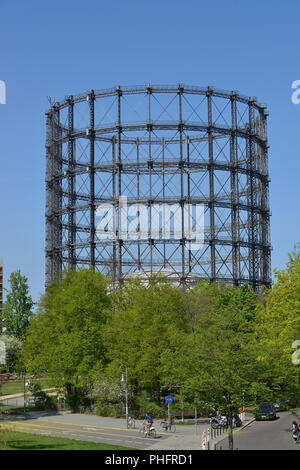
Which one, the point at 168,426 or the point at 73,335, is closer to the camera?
the point at 168,426

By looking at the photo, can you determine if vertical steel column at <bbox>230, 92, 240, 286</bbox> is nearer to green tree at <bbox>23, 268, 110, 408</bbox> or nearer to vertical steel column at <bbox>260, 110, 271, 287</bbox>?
vertical steel column at <bbox>260, 110, 271, 287</bbox>

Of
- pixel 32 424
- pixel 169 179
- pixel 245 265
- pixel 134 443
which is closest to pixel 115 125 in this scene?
pixel 169 179

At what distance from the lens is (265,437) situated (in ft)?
116

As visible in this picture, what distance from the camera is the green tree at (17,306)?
7788cm

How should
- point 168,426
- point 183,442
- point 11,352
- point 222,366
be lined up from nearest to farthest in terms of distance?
point 222,366 → point 183,442 → point 168,426 → point 11,352

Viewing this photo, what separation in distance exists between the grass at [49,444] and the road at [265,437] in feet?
18.2

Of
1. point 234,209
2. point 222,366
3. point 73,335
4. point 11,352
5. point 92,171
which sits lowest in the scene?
point 222,366

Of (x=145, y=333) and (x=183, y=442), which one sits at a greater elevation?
(x=145, y=333)

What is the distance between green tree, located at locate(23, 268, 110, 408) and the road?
1233 centimetres

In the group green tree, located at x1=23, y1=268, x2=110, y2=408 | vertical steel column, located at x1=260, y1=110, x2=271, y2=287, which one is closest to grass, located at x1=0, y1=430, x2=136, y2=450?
green tree, located at x1=23, y1=268, x2=110, y2=408

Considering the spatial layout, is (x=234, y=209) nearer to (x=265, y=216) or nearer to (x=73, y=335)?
(x=265, y=216)

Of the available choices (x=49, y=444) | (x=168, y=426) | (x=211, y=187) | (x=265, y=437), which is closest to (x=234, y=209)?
(x=211, y=187)

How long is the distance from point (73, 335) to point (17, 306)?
3197cm

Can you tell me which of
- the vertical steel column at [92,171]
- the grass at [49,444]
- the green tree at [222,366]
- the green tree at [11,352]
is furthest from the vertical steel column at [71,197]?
the green tree at [222,366]
